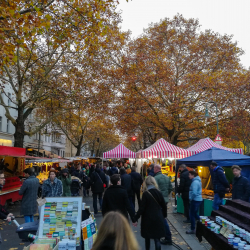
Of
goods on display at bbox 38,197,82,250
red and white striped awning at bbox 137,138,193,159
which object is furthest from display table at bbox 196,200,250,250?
red and white striped awning at bbox 137,138,193,159

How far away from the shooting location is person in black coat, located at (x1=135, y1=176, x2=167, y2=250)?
5.28m

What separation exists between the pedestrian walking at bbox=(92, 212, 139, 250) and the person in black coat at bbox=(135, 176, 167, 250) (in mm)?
2989

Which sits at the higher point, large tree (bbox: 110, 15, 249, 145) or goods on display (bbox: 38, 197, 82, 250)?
large tree (bbox: 110, 15, 249, 145)

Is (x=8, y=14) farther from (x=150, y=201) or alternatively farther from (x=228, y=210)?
(x=228, y=210)

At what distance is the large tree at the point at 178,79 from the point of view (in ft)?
77.3

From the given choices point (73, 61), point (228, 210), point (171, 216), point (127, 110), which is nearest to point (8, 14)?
point (228, 210)

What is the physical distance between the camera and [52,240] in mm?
4918

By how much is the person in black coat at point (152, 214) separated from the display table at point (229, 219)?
3.04ft

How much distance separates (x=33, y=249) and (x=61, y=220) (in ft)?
3.51

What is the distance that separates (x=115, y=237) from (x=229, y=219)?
340 cm

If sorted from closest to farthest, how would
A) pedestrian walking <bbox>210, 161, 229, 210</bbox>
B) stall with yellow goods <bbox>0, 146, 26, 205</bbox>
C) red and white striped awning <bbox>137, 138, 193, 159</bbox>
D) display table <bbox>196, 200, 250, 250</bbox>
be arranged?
display table <bbox>196, 200, 250, 250</bbox>
pedestrian walking <bbox>210, 161, 229, 210</bbox>
stall with yellow goods <bbox>0, 146, 26, 205</bbox>
red and white striped awning <bbox>137, 138, 193, 159</bbox>

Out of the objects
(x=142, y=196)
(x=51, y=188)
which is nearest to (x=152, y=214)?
(x=142, y=196)

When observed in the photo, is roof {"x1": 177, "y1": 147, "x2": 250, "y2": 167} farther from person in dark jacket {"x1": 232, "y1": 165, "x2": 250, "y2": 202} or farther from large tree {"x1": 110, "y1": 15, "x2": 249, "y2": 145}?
large tree {"x1": 110, "y1": 15, "x2": 249, "y2": 145}

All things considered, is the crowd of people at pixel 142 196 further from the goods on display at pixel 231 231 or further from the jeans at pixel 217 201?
the goods on display at pixel 231 231
